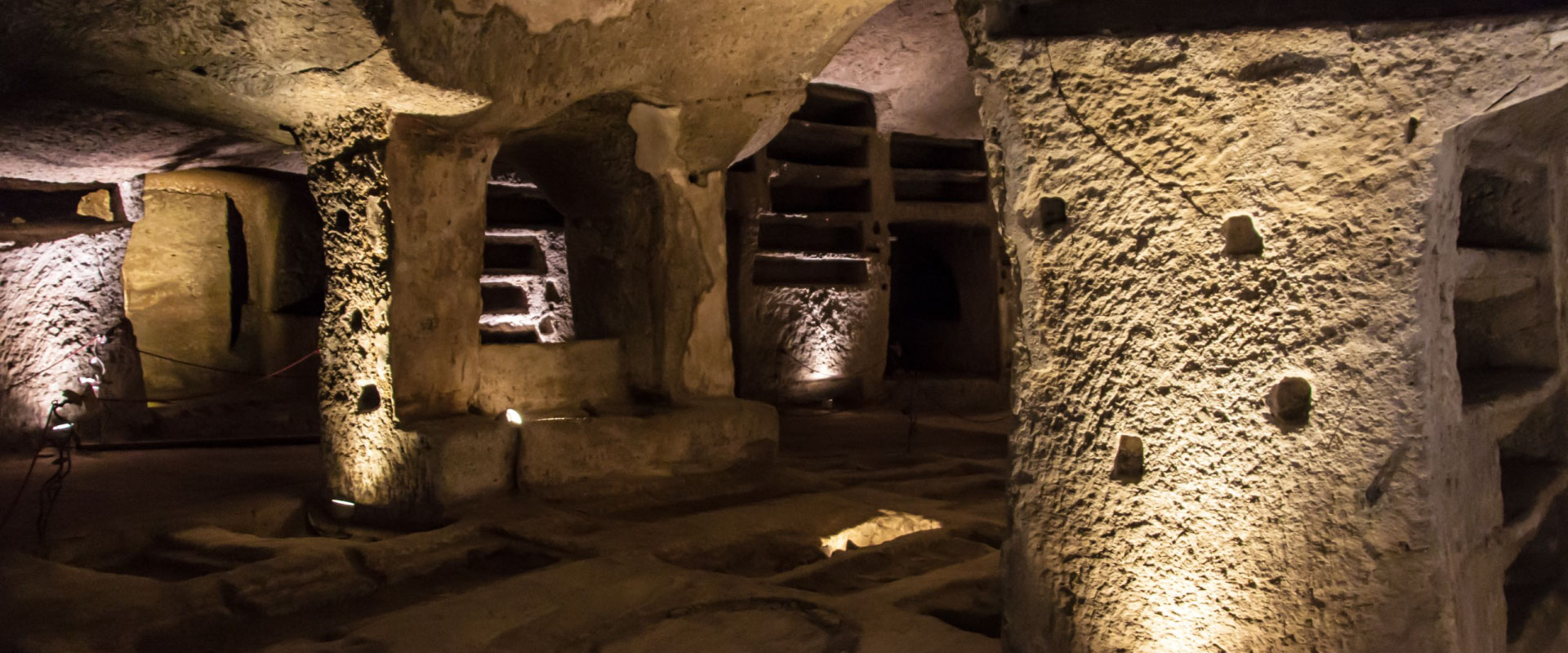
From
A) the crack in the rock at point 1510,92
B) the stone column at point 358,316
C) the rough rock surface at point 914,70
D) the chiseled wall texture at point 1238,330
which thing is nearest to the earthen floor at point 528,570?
the stone column at point 358,316

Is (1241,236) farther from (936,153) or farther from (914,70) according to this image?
(936,153)

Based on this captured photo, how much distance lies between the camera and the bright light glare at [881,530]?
4.44 meters

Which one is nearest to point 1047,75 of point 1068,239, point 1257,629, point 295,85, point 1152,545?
point 1068,239

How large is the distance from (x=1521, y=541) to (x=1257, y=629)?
1.05 metres

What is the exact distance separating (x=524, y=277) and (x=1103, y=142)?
6.61m

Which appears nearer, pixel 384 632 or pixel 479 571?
pixel 384 632

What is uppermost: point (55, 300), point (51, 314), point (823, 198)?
point (823, 198)

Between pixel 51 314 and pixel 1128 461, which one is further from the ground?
pixel 51 314

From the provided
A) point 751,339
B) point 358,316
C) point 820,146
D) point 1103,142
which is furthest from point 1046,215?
point 820,146

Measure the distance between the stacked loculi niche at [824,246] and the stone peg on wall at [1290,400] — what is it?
699 centimetres

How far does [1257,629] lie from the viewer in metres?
2.12

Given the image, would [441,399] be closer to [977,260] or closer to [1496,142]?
[1496,142]

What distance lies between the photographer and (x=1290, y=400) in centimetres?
209

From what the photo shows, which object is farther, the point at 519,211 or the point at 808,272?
the point at 808,272
